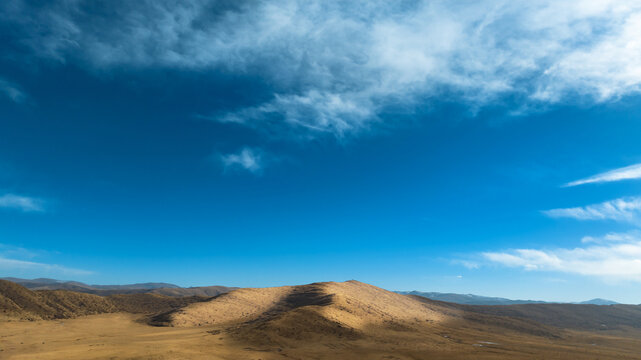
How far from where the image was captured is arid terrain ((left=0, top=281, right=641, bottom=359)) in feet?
93.3

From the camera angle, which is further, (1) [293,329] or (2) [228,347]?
(1) [293,329]

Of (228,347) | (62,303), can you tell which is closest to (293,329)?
(228,347)

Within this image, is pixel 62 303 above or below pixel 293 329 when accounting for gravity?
above

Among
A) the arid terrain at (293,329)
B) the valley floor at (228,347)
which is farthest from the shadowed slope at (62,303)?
the valley floor at (228,347)

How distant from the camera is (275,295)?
64875 millimetres

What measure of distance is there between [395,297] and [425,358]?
40.3m

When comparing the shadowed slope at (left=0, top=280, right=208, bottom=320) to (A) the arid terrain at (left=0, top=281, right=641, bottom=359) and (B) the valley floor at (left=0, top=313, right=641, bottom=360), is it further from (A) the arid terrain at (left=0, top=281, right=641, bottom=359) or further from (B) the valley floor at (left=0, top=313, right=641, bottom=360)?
(B) the valley floor at (left=0, top=313, right=641, bottom=360)

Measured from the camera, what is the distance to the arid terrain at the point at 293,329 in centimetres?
2844

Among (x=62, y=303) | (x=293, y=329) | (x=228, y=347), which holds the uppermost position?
(x=62, y=303)

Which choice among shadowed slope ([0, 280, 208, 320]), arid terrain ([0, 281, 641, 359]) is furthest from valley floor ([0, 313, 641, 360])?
shadowed slope ([0, 280, 208, 320])

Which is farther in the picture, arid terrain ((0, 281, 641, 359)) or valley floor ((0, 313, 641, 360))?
arid terrain ((0, 281, 641, 359))

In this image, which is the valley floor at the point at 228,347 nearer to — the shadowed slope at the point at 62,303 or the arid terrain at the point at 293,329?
the arid terrain at the point at 293,329

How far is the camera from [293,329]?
3484cm

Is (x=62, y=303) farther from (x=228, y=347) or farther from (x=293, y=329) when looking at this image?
(x=293, y=329)
